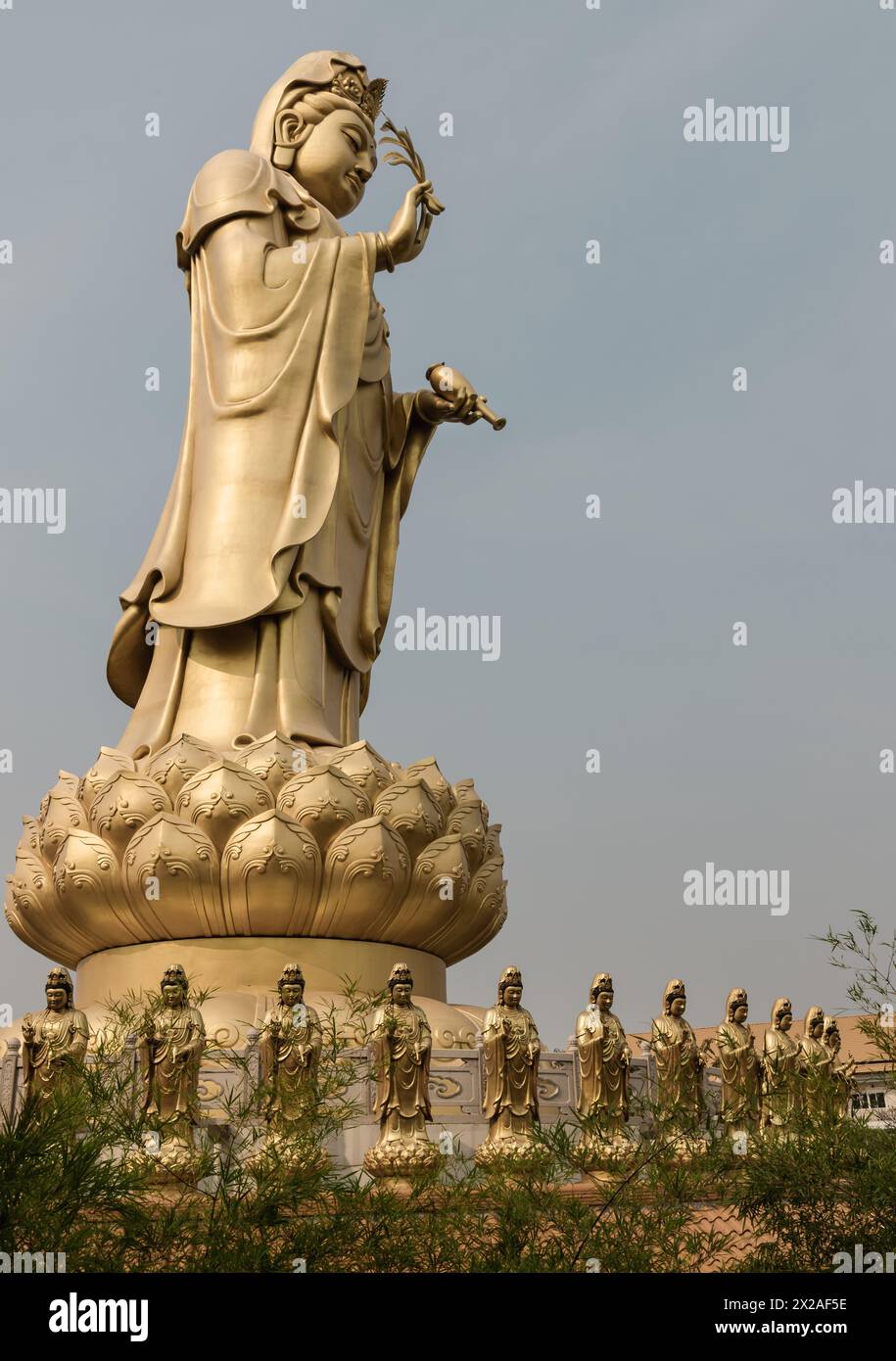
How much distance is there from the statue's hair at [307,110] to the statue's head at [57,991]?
6.91m

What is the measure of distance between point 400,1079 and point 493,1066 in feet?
1.77

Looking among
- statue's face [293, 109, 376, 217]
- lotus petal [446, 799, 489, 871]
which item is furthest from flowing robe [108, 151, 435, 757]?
lotus petal [446, 799, 489, 871]

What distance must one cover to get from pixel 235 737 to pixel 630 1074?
3.44 meters

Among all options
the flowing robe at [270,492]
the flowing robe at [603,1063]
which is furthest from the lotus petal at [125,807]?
the flowing robe at [603,1063]

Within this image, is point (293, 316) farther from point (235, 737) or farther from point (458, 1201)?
point (458, 1201)

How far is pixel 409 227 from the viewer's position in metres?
14.0

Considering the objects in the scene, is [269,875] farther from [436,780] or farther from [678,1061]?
[678,1061]

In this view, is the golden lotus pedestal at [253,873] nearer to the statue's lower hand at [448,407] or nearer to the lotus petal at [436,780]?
the lotus petal at [436,780]

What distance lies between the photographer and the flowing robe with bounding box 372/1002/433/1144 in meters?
10.3

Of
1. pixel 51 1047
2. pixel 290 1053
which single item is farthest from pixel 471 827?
pixel 51 1047

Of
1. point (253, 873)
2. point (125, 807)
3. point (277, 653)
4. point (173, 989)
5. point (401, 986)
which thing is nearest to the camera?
point (173, 989)

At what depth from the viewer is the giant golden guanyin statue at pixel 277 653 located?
12.1 meters
